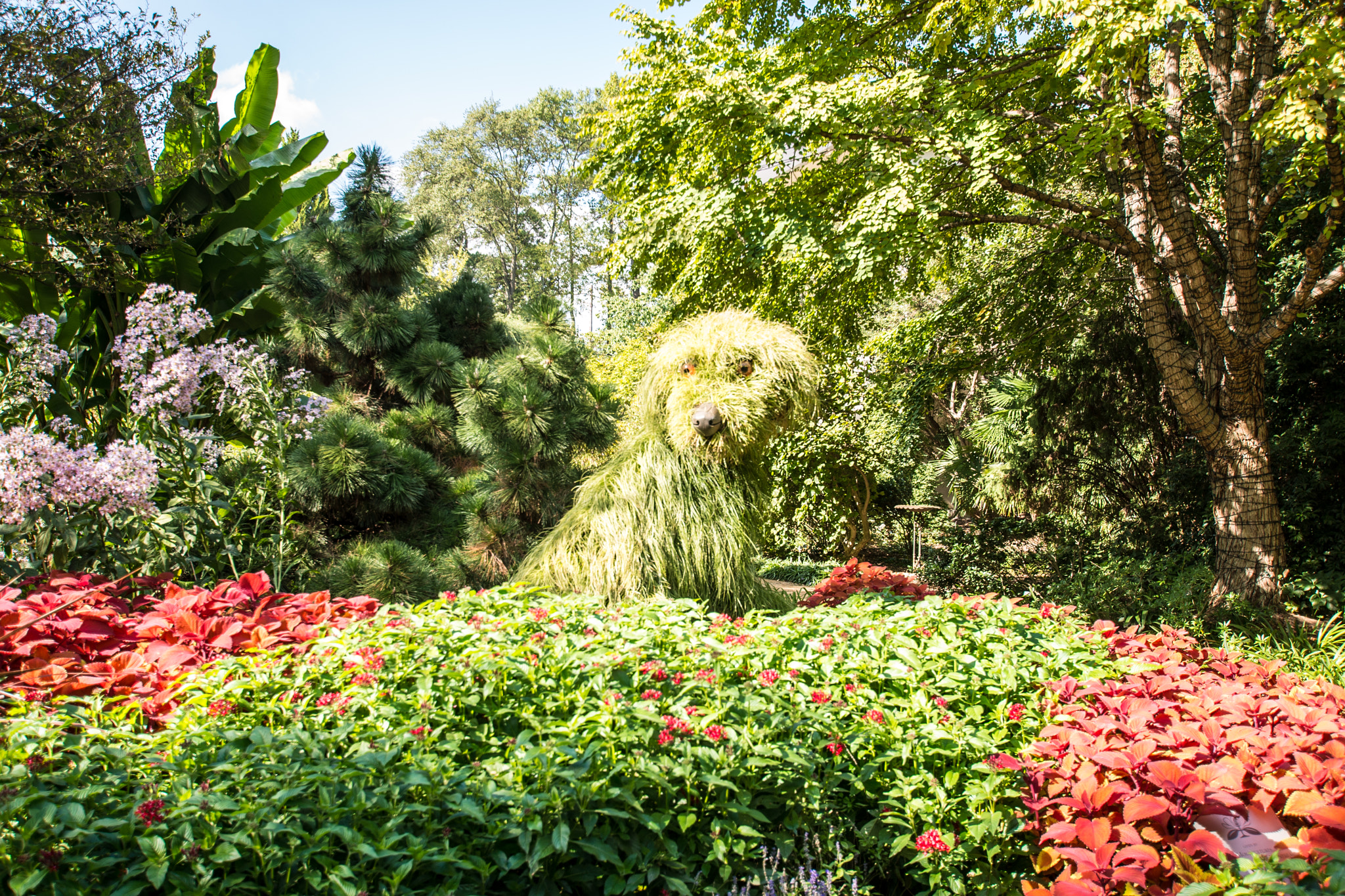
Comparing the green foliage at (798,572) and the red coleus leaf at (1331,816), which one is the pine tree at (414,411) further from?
the green foliage at (798,572)

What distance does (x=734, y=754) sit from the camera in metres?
1.72

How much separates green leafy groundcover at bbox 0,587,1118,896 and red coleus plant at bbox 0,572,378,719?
19cm

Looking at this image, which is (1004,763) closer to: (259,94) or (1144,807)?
(1144,807)

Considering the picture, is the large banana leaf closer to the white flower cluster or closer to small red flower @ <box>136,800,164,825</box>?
the white flower cluster

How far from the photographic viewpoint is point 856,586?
4082 mm

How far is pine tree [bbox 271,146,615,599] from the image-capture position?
4.11 meters

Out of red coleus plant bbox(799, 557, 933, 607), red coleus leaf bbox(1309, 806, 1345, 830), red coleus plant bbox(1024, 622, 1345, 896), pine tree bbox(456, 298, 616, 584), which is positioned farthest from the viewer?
pine tree bbox(456, 298, 616, 584)

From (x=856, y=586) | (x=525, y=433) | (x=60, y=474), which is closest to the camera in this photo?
(x=60, y=474)

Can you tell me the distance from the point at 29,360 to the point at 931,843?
384 centimetres

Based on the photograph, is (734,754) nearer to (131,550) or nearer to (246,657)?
(246,657)

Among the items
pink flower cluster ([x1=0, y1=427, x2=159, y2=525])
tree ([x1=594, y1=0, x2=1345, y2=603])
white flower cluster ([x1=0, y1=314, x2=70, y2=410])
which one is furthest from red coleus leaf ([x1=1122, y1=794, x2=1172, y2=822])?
white flower cluster ([x1=0, y1=314, x2=70, y2=410])

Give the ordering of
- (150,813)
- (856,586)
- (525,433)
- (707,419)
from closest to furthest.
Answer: (150,813), (707,419), (856,586), (525,433)

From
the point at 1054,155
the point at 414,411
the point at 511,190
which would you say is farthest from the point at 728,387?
the point at 511,190

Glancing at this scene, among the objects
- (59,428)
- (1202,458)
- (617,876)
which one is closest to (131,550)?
(59,428)
